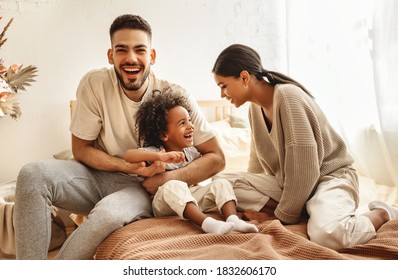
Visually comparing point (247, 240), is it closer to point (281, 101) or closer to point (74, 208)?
point (281, 101)

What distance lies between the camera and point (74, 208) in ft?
3.97

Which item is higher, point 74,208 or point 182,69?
point 182,69

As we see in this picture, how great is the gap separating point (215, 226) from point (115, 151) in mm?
476

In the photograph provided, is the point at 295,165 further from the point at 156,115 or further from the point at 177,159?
the point at 156,115

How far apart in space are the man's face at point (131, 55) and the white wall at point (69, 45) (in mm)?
275

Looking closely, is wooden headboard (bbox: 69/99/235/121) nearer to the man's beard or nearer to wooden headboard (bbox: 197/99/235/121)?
wooden headboard (bbox: 197/99/235/121)

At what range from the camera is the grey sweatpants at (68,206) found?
1.00 meters

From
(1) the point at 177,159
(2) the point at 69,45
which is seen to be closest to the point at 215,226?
(1) the point at 177,159

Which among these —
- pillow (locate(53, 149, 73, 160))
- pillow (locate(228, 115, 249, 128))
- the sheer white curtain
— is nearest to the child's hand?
pillow (locate(53, 149, 73, 160))

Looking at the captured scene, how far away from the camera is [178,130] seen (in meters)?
1.30

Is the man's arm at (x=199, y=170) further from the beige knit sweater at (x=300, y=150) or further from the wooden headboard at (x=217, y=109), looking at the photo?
the wooden headboard at (x=217, y=109)

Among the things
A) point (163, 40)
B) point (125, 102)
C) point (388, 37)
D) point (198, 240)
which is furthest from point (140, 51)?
point (388, 37)

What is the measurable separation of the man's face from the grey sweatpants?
322mm

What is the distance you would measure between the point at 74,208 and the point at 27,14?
2.58 feet
